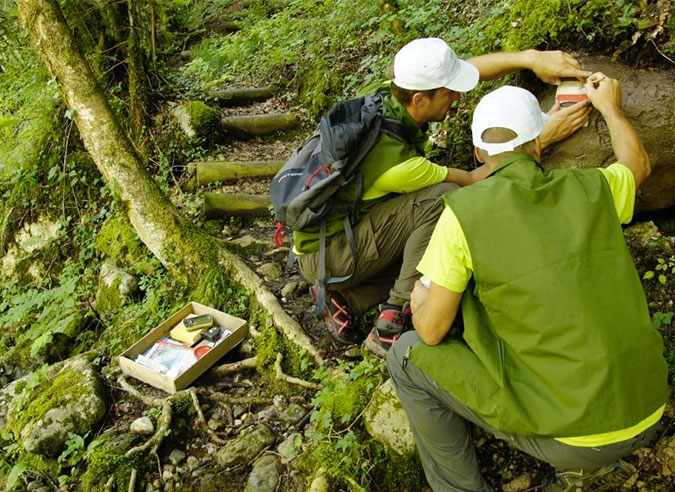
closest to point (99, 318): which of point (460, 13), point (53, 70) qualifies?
→ point (53, 70)

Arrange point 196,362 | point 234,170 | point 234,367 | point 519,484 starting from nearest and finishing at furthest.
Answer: point 519,484, point 196,362, point 234,367, point 234,170

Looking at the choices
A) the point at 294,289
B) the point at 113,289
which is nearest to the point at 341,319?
the point at 294,289

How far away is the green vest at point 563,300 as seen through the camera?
2.00 metres

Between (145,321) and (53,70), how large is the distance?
9.12 feet

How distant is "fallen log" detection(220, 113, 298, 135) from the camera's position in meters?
7.63

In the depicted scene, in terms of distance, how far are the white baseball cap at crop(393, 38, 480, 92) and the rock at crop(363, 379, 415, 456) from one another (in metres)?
1.91

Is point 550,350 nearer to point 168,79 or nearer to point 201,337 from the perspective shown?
point 201,337

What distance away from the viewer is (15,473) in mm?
3547

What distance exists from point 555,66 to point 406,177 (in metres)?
1.19

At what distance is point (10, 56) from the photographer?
764 cm

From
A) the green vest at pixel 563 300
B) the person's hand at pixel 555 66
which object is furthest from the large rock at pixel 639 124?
the green vest at pixel 563 300

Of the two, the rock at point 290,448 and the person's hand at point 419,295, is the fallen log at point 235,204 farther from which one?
the person's hand at point 419,295

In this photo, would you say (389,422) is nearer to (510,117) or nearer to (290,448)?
(290,448)

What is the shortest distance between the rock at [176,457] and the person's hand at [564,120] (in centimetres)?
324
